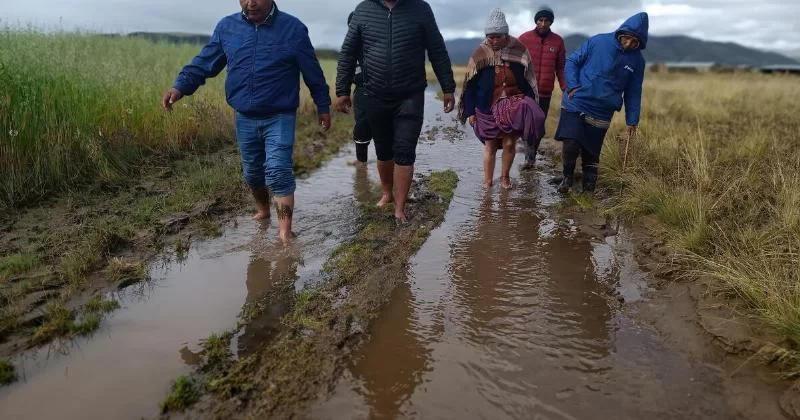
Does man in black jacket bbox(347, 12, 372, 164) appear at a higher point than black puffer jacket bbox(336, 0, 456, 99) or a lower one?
lower

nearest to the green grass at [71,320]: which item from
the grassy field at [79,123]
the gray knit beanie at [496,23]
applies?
the grassy field at [79,123]

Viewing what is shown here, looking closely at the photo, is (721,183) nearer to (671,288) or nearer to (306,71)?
(671,288)

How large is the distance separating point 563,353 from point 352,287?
4.47ft

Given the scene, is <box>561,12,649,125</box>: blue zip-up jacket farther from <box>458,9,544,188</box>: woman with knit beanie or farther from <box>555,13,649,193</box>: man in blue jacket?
<box>458,9,544,188</box>: woman with knit beanie

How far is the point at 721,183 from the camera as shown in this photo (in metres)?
4.73

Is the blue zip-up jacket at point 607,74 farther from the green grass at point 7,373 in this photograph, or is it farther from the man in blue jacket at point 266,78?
the green grass at point 7,373

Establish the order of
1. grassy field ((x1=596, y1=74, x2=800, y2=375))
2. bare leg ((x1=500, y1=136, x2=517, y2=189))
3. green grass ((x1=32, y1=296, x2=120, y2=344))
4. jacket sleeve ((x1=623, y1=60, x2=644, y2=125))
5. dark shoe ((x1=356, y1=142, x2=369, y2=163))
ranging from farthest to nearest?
bare leg ((x1=500, y1=136, x2=517, y2=189)), dark shoe ((x1=356, y1=142, x2=369, y2=163)), jacket sleeve ((x1=623, y1=60, x2=644, y2=125)), grassy field ((x1=596, y1=74, x2=800, y2=375)), green grass ((x1=32, y1=296, x2=120, y2=344))

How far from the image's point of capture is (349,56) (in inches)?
182

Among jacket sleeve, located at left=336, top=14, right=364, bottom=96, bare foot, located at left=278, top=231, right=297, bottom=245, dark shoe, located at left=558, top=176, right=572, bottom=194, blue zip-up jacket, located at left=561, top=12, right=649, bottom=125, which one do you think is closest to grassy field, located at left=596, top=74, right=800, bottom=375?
dark shoe, located at left=558, top=176, right=572, bottom=194

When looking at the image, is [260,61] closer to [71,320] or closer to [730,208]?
[71,320]

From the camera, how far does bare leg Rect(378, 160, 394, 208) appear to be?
16.7 ft

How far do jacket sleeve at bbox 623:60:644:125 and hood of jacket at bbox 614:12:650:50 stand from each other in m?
0.33

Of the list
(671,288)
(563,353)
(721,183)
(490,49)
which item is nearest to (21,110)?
(490,49)

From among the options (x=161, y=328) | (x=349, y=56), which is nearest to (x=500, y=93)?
(x=349, y=56)
